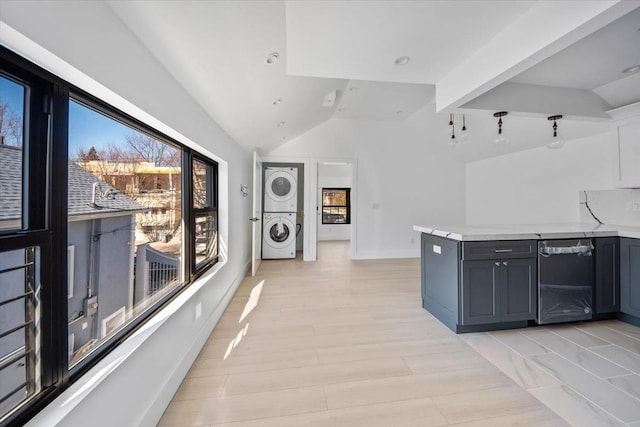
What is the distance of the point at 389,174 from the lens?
4953mm

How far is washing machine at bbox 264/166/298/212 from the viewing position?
4852 mm

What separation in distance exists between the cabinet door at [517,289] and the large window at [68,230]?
2.65 metres

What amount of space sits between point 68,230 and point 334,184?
6.86 metres

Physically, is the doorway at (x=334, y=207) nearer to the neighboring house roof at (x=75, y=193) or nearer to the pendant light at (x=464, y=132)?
the pendant light at (x=464, y=132)

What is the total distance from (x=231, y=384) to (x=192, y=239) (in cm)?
105

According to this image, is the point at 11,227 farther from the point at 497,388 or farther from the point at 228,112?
the point at 497,388

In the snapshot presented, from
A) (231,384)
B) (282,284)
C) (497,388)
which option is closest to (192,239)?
(231,384)

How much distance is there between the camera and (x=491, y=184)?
4883 mm

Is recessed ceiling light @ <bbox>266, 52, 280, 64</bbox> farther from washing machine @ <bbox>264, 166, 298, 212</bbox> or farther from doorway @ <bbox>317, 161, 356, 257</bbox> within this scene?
doorway @ <bbox>317, 161, 356, 257</bbox>

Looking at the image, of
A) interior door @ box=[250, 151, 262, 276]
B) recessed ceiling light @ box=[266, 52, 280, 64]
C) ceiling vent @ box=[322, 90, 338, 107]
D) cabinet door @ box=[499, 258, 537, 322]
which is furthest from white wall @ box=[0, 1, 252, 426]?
cabinet door @ box=[499, 258, 537, 322]

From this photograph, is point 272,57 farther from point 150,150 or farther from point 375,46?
point 150,150

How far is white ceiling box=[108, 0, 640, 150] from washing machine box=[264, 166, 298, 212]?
2.23 m

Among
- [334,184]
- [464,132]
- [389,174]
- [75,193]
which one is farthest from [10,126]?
[334,184]

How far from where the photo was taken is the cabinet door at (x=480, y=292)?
6.79 feet
